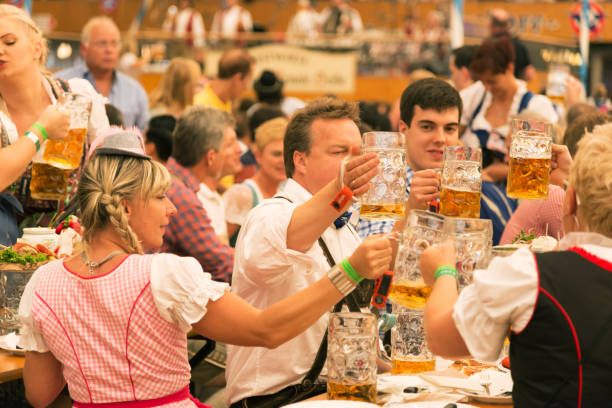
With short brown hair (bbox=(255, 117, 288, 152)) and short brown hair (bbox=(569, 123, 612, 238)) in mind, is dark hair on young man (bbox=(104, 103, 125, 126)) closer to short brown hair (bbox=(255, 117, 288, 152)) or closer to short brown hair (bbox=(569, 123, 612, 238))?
short brown hair (bbox=(255, 117, 288, 152))

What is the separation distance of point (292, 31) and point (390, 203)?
42.4 ft

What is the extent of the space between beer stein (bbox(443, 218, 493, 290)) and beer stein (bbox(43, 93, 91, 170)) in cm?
161

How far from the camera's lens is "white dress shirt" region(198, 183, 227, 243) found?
4.59 m

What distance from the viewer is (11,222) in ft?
10.2

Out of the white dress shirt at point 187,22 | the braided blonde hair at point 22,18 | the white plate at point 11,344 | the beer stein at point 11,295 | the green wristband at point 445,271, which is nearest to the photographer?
the green wristband at point 445,271

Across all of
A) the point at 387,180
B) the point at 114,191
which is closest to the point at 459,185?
the point at 387,180

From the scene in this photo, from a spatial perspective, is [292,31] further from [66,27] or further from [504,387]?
[504,387]

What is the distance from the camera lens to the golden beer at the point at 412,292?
1941mm

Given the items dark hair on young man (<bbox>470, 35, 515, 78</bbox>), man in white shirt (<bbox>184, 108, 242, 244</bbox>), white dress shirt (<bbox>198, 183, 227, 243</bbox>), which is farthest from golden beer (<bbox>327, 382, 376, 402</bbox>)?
dark hair on young man (<bbox>470, 35, 515, 78</bbox>)

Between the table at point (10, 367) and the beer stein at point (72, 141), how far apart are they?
74 centimetres

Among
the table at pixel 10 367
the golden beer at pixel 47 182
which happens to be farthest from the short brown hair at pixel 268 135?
the table at pixel 10 367

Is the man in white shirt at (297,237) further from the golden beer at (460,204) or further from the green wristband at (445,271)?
the green wristband at (445,271)

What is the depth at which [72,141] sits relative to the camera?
2.93 meters

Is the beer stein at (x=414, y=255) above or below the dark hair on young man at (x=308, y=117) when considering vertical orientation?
below
